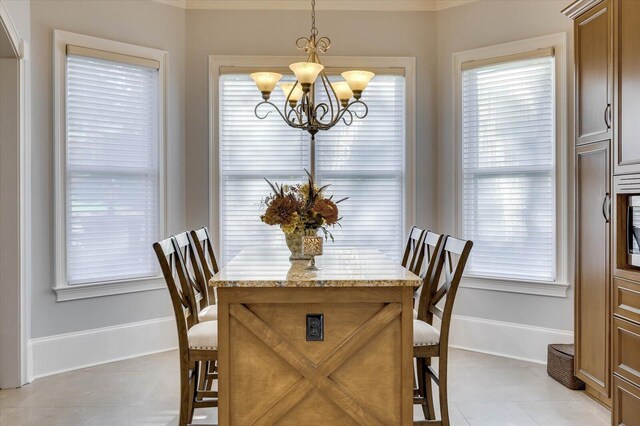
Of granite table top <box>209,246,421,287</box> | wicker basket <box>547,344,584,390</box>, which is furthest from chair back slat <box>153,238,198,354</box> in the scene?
wicker basket <box>547,344,584,390</box>

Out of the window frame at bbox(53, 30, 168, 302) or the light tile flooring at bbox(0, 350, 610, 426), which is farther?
the window frame at bbox(53, 30, 168, 302)

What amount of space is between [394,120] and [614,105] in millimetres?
2011

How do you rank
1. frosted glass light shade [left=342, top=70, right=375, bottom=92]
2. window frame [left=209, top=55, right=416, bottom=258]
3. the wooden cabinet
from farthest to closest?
window frame [left=209, top=55, right=416, bottom=258] < frosted glass light shade [left=342, top=70, right=375, bottom=92] < the wooden cabinet

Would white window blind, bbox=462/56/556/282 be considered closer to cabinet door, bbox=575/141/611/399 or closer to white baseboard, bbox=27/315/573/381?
white baseboard, bbox=27/315/573/381

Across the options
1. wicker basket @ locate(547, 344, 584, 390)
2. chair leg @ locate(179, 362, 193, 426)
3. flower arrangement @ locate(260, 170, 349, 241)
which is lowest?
wicker basket @ locate(547, 344, 584, 390)

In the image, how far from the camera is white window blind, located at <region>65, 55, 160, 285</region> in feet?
12.3

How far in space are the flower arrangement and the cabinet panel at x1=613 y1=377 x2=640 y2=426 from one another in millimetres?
1686

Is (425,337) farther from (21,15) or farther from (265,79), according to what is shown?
(21,15)

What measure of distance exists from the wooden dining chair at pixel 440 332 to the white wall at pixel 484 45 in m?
1.66

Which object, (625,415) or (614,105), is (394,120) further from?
(625,415)

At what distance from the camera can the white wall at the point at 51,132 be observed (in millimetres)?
3561

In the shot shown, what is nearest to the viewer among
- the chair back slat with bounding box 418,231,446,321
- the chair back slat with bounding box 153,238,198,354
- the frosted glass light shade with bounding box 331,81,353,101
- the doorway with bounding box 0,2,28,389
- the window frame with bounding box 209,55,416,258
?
the chair back slat with bounding box 153,238,198,354

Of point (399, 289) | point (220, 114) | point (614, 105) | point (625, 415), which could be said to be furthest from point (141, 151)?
point (625, 415)

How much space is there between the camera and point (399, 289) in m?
2.07
